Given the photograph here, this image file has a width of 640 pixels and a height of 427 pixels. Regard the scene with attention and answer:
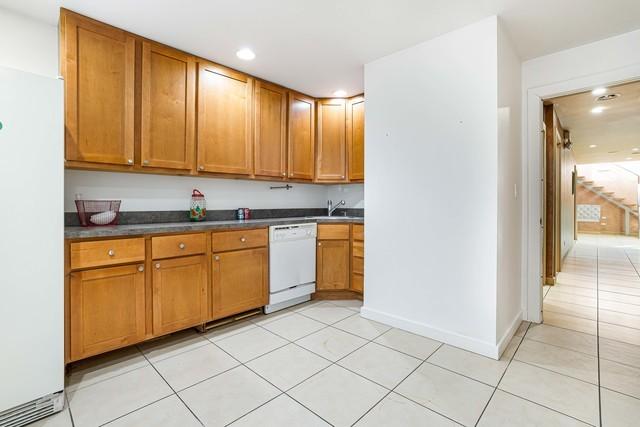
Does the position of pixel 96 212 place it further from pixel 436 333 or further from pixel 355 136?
pixel 436 333

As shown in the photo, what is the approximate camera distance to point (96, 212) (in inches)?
91.6

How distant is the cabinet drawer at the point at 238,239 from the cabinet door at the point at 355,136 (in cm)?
138

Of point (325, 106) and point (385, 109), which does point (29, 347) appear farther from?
point (325, 106)

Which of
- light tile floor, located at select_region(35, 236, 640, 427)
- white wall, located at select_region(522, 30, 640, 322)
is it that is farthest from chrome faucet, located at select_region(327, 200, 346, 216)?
white wall, located at select_region(522, 30, 640, 322)

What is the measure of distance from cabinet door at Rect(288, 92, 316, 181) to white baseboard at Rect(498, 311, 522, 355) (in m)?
2.49

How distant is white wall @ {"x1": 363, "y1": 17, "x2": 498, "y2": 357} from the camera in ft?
7.13

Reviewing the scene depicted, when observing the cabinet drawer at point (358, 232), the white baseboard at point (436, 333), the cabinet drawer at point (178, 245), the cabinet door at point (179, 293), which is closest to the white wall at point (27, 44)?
the cabinet drawer at point (178, 245)

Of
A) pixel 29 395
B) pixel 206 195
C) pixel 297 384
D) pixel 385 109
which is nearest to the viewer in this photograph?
pixel 29 395

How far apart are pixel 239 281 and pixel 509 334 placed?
2.30 meters

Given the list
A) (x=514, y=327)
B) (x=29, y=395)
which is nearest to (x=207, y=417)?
(x=29, y=395)

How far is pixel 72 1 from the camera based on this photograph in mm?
1946

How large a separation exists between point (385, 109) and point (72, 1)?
238 centimetres

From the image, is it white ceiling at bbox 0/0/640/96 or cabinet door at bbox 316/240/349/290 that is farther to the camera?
cabinet door at bbox 316/240/349/290

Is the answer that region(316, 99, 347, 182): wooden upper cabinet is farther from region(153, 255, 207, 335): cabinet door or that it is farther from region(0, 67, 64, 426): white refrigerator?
region(0, 67, 64, 426): white refrigerator
